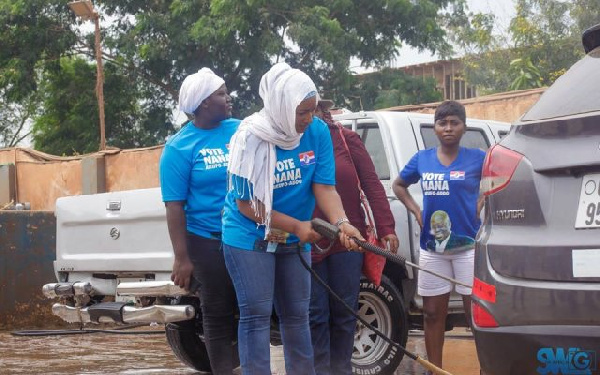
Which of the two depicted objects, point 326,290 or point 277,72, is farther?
point 326,290

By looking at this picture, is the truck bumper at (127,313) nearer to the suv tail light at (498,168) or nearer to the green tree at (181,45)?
the suv tail light at (498,168)

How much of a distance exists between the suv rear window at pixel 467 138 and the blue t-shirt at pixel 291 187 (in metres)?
2.54

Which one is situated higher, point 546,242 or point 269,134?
point 269,134

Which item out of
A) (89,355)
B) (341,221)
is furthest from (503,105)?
(341,221)

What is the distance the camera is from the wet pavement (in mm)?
7660

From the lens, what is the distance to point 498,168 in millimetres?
4109

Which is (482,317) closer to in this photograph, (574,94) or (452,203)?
(574,94)

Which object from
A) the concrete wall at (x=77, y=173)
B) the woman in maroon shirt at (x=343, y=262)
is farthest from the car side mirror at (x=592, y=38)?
the concrete wall at (x=77, y=173)

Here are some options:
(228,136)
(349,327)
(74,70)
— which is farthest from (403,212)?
(74,70)

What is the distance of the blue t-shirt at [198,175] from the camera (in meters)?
5.51

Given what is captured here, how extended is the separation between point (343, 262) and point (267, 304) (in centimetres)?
109

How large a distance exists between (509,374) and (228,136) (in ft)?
7.60

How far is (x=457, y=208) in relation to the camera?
6.11 metres

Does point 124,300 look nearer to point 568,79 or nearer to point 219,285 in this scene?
point 219,285
